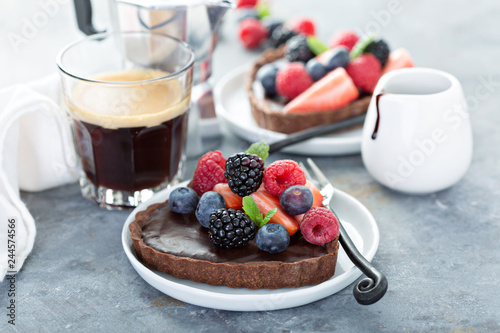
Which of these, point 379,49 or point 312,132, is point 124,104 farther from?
point 379,49

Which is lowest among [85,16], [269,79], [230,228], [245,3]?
[245,3]

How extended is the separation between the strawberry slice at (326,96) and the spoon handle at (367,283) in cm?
73

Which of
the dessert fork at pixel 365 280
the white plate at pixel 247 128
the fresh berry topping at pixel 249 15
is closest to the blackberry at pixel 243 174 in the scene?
the dessert fork at pixel 365 280

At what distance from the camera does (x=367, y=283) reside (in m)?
1.18

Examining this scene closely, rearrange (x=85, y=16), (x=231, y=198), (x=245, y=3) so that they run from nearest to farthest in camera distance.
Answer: (x=231, y=198) → (x=85, y=16) → (x=245, y=3)

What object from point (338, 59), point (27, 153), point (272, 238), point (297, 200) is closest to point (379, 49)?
point (338, 59)

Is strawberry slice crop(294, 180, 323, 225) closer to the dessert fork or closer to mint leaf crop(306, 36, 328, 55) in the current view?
the dessert fork

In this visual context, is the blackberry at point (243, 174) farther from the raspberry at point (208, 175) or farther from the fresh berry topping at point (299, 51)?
the fresh berry topping at point (299, 51)

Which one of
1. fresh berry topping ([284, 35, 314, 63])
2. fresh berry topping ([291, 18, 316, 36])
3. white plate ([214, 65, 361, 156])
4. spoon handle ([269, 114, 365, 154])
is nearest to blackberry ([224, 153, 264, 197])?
spoon handle ([269, 114, 365, 154])

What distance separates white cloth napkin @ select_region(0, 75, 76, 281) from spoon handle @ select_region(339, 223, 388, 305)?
0.77m

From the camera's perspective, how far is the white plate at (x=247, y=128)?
1.82 m

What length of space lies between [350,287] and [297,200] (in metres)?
0.22

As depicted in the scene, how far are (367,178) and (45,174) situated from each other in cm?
95

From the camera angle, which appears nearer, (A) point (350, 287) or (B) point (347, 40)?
(A) point (350, 287)
